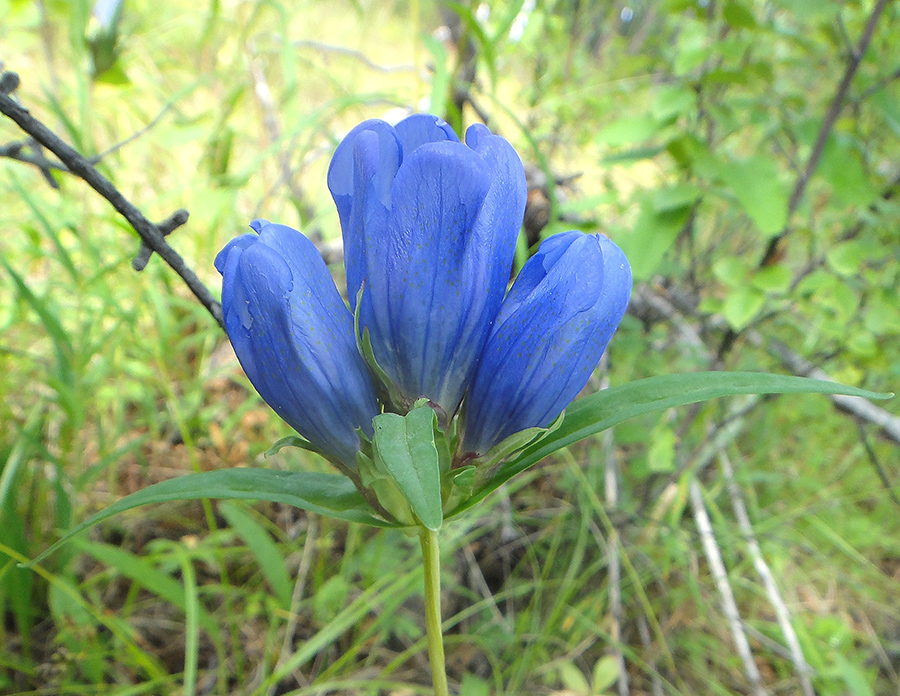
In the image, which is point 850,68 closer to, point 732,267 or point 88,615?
point 732,267

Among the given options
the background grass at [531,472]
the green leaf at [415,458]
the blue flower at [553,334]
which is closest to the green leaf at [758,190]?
the background grass at [531,472]

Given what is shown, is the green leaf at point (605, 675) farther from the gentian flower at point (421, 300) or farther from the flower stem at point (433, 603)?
the gentian flower at point (421, 300)

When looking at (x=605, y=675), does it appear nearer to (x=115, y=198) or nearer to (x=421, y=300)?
(x=421, y=300)

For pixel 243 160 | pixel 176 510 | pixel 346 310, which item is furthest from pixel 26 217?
pixel 346 310

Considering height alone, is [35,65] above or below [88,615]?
above

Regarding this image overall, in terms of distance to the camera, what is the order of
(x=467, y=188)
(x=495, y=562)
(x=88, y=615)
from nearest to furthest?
(x=467, y=188) < (x=88, y=615) < (x=495, y=562)

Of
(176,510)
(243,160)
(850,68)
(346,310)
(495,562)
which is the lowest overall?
(495,562)

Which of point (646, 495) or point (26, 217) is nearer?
point (646, 495)

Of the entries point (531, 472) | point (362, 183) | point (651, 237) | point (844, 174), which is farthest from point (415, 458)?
point (531, 472)
